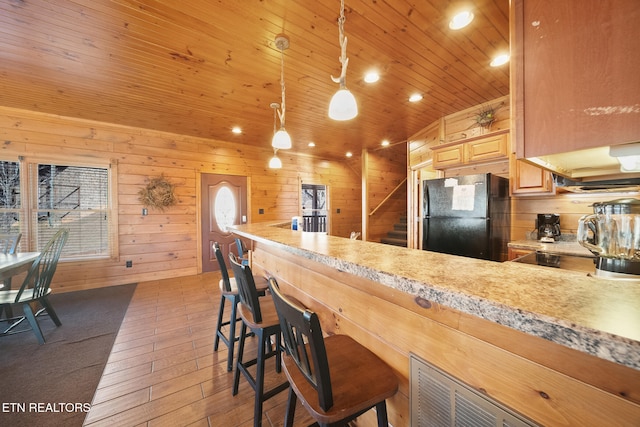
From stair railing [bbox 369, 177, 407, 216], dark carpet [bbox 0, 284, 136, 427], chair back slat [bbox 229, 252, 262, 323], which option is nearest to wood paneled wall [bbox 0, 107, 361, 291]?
dark carpet [bbox 0, 284, 136, 427]

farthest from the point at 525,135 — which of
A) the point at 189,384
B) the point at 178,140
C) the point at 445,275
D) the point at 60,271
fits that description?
the point at 60,271

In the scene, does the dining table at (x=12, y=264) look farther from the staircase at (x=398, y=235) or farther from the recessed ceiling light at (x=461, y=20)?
the staircase at (x=398, y=235)

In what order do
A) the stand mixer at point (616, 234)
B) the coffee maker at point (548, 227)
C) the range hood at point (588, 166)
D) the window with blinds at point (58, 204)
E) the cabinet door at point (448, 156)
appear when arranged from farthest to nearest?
the window with blinds at point (58, 204), the cabinet door at point (448, 156), the coffee maker at point (548, 227), the stand mixer at point (616, 234), the range hood at point (588, 166)

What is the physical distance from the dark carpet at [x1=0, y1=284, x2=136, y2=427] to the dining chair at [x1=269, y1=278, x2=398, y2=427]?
171 centimetres

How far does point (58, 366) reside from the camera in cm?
200

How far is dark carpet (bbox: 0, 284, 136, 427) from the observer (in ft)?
5.15

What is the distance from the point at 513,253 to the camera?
2.66 m

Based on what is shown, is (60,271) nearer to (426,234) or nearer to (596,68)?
(426,234)

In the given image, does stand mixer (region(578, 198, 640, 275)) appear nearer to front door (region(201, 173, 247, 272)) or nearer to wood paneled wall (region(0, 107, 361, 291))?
front door (region(201, 173, 247, 272))

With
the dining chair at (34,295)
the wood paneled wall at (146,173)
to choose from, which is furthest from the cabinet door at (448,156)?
the dining chair at (34,295)

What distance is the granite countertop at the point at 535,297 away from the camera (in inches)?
16.2

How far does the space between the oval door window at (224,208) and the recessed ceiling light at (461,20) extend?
4470mm

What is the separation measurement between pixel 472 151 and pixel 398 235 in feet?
11.2

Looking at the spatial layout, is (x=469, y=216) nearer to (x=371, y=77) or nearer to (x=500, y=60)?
(x=500, y=60)
